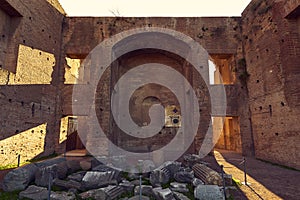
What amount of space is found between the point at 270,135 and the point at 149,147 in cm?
789

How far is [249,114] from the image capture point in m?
10.3

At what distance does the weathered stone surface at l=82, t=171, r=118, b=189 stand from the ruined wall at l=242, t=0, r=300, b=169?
7428mm

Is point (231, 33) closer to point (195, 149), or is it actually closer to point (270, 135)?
point (270, 135)

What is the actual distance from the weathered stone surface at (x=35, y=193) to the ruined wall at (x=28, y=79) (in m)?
3.82

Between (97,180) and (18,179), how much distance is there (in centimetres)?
217

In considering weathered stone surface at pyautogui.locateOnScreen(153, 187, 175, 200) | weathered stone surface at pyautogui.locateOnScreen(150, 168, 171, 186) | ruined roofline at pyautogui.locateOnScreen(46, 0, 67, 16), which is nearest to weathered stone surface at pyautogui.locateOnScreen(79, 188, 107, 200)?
weathered stone surface at pyautogui.locateOnScreen(153, 187, 175, 200)

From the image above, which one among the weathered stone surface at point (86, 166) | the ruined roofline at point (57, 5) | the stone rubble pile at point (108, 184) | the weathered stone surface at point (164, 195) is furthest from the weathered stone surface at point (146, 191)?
the ruined roofline at point (57, 5)

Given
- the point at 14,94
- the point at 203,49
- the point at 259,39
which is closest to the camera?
the point at 14,94

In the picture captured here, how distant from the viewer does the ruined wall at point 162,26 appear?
36.5 ft

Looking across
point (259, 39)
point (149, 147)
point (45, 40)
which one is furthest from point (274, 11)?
point (45, 40)

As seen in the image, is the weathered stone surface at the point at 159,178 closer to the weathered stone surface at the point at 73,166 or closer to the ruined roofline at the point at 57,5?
the weathered stone surface at the point at 73,166

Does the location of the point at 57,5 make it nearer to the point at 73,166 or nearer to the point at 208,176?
the point at 73,166

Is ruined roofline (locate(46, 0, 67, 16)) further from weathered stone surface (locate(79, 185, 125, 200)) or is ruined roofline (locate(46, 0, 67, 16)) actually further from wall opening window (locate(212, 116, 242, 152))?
wall opening window (locate(212, 116, 242, 152))

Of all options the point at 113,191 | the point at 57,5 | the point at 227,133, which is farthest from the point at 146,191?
the point at 57,5
